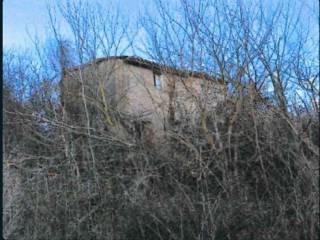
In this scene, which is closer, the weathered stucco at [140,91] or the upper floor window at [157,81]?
the weathered stucco at [140,91]

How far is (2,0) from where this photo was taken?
16.2 ft

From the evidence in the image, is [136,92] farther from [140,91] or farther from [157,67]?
[157,67]

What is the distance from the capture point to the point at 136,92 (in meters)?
6.07

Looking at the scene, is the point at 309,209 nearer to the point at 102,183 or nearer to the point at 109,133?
the point at 102,183

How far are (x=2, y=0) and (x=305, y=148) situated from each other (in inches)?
120

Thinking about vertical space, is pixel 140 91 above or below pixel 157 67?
below

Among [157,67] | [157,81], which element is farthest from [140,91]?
[157,67]

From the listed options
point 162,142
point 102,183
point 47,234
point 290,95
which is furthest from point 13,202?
point 290,95

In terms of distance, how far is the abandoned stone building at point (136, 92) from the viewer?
17.2 feet

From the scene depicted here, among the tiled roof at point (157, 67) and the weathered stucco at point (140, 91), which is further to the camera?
the tiled roof at point (157, 67)

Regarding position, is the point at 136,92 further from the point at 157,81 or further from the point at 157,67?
the point at 157,67

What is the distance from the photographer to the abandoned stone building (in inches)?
206

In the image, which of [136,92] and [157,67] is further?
[136,92]

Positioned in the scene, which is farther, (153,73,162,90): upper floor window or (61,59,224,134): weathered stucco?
(153,73,162,90): upper floor window
